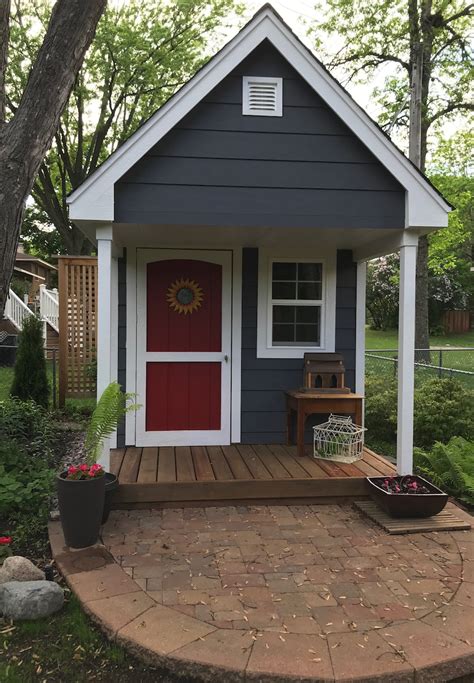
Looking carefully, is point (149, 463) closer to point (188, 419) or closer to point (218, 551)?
point (188, 419)

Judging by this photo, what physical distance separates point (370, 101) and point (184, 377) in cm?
1099

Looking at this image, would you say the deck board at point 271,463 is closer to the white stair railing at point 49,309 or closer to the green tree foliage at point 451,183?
the green tree foliage at point 451,183

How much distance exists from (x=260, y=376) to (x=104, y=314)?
2.09 metres

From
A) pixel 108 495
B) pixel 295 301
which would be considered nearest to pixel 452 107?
pixel 295 301

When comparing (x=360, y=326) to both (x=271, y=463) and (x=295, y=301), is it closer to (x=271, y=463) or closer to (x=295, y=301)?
(x=295, y=301)

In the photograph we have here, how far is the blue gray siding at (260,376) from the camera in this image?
555cm

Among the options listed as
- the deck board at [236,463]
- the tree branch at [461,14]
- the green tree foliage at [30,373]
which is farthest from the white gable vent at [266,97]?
the tree branch at [461,14]

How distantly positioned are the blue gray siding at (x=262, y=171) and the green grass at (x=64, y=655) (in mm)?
2854

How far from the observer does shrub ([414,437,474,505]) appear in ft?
15.2

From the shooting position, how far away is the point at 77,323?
8.61 meters

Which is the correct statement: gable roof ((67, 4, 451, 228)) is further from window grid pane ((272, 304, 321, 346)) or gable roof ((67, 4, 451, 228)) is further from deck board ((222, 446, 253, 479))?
deck board ((222, 446, 253, 479))

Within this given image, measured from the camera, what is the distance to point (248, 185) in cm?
423

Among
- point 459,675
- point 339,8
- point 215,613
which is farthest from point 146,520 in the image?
point 339,8

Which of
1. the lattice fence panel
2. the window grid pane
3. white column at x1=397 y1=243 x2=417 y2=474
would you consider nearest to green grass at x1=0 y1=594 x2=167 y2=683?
white column at x1=397 y1=243 x2=417 y2=474
